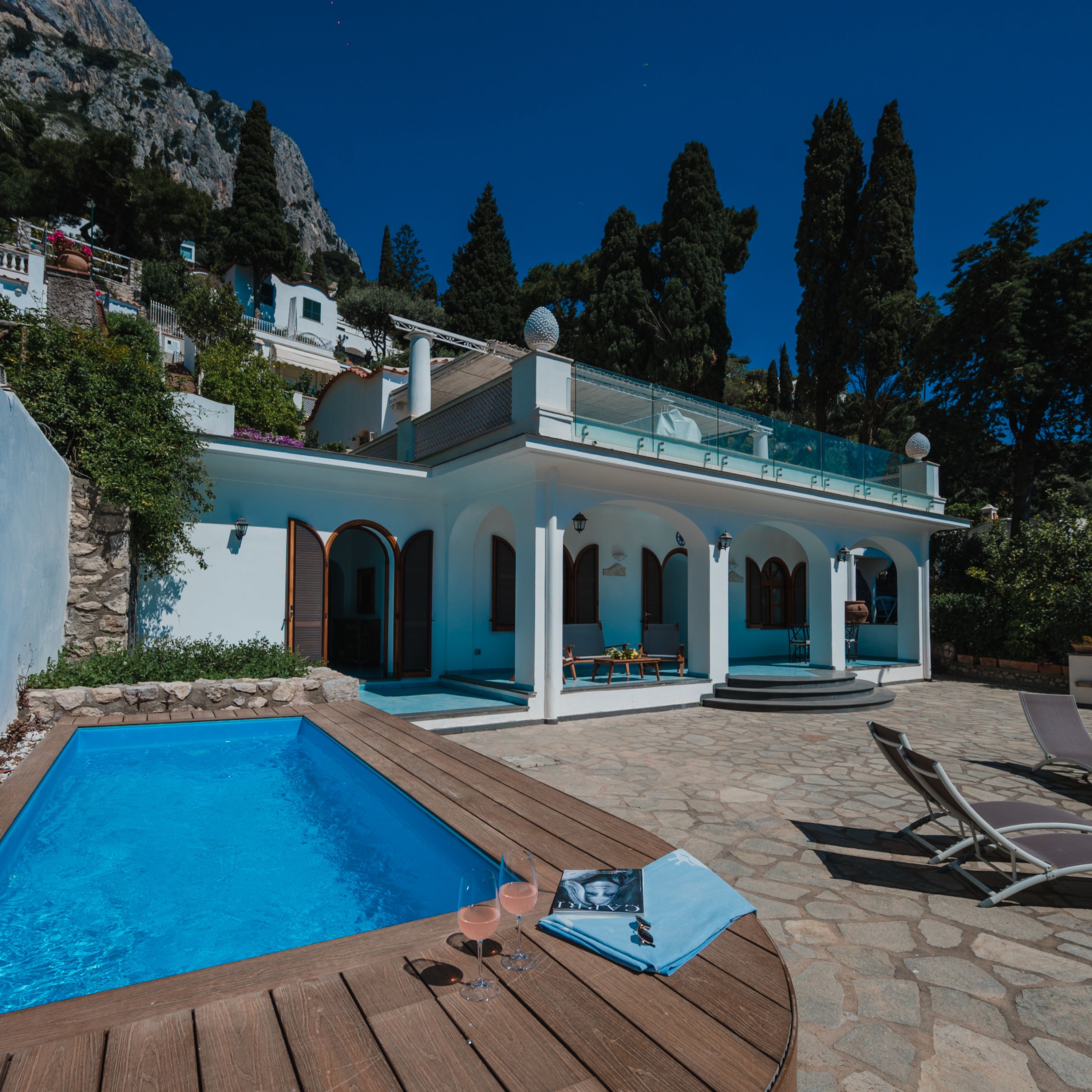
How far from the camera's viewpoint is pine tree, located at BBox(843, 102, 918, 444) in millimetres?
21141

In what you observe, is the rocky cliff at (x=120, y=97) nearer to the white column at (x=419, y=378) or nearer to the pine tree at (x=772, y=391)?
the pine tree at (x=772, y=391)

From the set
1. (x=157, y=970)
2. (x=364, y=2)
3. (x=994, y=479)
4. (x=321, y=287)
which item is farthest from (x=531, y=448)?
(x=321, y=287)

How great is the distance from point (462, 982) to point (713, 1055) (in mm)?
782

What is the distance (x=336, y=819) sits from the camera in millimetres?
4926

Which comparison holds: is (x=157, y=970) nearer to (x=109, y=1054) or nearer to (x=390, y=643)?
(x=109, y=1054)

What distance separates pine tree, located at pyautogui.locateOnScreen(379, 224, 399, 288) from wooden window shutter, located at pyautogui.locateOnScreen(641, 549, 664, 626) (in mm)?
40189

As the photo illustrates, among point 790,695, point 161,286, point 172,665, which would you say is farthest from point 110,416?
point 161,286

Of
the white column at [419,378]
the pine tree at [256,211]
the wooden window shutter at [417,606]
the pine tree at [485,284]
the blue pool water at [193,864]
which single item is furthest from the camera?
the pine tree at [256,211]

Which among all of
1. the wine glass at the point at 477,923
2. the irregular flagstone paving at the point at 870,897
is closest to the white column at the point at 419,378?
the irregular flagstone paving at the point at 870,897

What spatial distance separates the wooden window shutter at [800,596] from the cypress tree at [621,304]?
11.8 meters

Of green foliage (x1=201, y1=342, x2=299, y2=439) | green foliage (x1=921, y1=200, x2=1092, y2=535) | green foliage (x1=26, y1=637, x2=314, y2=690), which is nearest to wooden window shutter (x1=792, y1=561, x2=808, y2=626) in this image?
green foliage (x1=921, y1=200, x2=1092, y2=535)

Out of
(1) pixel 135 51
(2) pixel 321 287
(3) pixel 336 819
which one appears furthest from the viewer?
(1) pixel 135 51

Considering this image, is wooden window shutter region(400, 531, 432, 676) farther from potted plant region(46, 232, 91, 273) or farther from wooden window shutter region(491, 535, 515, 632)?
potted plant region(46, 232, 91, 273)

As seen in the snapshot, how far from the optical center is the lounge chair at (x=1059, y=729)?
5.98 m
